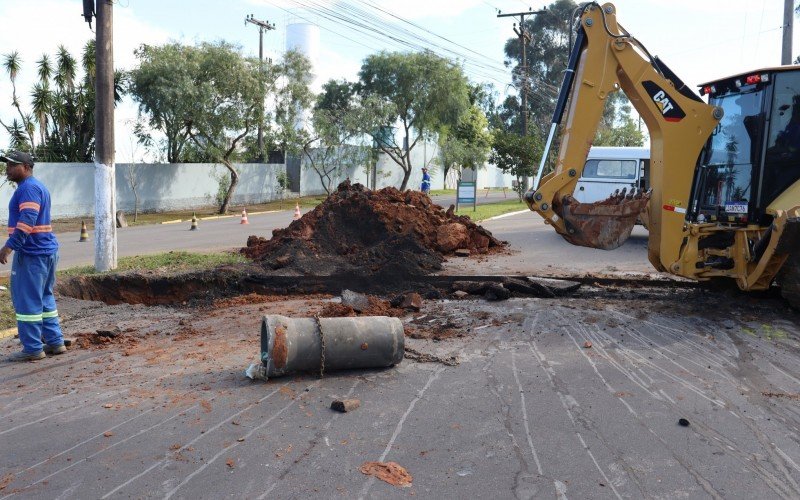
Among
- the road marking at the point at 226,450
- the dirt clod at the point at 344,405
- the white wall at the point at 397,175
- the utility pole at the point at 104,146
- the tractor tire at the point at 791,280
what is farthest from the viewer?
the white wall at the point at 397,175

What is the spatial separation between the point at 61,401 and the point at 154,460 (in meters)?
1.67

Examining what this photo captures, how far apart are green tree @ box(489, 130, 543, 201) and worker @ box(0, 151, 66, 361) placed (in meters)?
31.5

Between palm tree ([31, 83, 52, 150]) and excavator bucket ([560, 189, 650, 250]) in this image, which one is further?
palm tree ([31, 83, 52, 150])

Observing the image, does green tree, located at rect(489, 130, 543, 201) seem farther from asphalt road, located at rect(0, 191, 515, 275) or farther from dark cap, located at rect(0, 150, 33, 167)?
dark cap, located at rect(0, 150, 33, 167)

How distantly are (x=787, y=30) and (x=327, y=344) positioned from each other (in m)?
20.1

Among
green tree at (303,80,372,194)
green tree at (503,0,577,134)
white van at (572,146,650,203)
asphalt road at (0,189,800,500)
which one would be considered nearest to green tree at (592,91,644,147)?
green tree at (503,0,577,134)

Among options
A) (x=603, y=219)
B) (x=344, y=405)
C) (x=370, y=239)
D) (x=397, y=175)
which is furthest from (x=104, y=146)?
(x=397, y=175)

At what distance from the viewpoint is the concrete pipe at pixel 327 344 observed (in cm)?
581

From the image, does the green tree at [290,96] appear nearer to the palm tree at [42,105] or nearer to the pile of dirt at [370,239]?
the palm tree at [42,105]

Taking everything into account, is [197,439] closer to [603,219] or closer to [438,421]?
[438,421]

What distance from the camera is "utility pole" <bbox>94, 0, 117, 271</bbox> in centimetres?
1123

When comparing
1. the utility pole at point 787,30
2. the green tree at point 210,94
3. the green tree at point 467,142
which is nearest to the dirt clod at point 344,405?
the utility pole at point 787,30

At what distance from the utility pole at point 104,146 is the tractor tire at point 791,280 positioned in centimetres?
966

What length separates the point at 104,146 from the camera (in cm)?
1132
